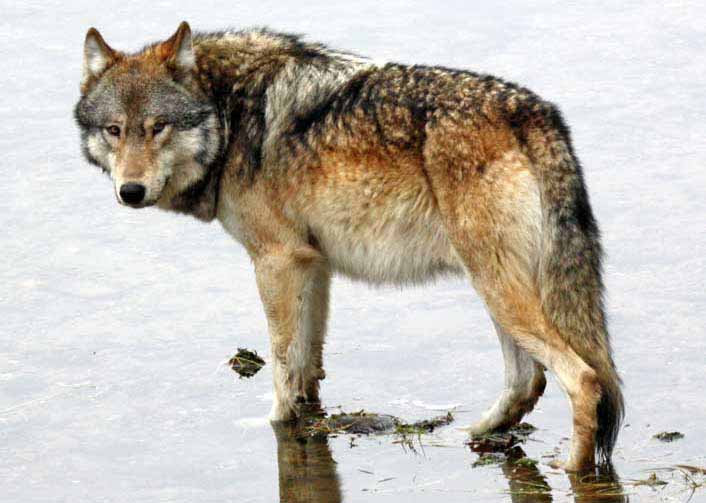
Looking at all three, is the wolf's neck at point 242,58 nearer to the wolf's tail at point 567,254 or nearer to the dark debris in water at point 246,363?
the dark debris in water at point 246,363

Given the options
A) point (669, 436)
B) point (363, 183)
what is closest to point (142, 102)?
point (363, 183)

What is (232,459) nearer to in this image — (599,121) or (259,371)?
(259,371)

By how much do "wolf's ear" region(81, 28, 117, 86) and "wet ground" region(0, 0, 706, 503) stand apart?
1.51 metres

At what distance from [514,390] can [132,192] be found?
80.9 inches

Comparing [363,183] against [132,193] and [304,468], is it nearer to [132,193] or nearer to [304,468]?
[132,193]

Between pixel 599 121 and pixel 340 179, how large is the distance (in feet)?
13.1

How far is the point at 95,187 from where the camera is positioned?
33.2 feet

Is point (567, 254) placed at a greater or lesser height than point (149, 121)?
lesser

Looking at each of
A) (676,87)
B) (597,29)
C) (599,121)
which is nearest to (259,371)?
(599,121)

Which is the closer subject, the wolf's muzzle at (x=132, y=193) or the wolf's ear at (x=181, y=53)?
the wolf's muzzle at (x=132, y=193)

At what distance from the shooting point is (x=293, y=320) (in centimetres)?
741

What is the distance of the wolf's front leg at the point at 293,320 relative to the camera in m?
7.28

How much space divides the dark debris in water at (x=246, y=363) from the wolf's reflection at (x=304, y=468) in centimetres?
62

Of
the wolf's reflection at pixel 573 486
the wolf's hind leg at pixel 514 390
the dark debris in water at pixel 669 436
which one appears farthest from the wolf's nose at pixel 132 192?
the dark debris in water at pixel 669 436
